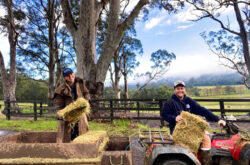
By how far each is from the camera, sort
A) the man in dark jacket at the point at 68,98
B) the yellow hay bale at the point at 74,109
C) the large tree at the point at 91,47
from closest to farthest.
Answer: the yellow hay bale at the point at 74,109
the man in dark jacket at the point at 68,98
the large tree at the point at 91,47

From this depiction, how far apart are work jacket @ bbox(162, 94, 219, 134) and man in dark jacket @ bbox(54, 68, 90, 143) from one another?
168 cm

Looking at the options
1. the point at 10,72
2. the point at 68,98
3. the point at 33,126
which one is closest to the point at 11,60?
the point at 10,72

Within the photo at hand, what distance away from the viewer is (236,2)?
1447cm

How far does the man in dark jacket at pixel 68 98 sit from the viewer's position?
335 centimetres

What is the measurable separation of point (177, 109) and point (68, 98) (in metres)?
2.19

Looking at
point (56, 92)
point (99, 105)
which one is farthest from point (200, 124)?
point (99, 105)

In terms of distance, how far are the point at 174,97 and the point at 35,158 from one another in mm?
2412

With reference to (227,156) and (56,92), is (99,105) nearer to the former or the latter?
(56,92)

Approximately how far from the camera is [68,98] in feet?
11.9

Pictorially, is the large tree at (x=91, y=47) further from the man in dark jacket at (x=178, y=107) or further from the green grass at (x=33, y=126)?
the man in dark jacket at (x=178, y=107)

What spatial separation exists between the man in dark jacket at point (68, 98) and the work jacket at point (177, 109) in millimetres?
1678

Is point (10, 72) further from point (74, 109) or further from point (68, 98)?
point (74, 109)

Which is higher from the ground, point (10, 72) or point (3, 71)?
point (3, 71)

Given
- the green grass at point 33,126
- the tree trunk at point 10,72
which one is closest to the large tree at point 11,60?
the tree trunk at point 10,72
